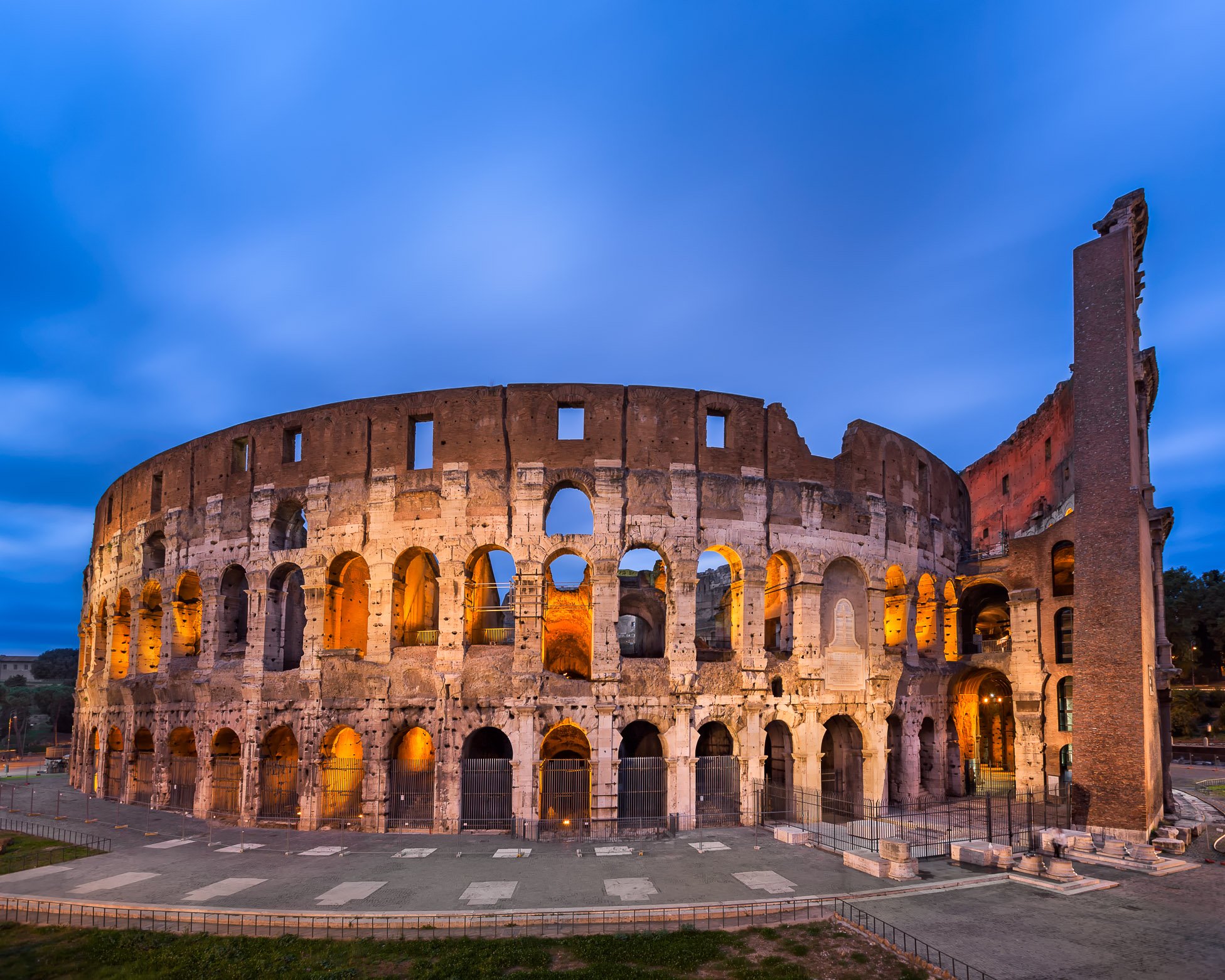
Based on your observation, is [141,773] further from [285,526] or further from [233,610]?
[285,526]

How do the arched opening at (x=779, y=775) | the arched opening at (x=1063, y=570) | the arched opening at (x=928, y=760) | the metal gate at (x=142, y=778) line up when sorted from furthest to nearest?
the arched opening at (x=1063, y=570) < the metal gate at (x=142, y=778) < the arched opening at (x=928, y=760) < the arched opening at (x=779, y=775)

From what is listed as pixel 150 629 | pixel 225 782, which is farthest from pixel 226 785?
pixel 150 629

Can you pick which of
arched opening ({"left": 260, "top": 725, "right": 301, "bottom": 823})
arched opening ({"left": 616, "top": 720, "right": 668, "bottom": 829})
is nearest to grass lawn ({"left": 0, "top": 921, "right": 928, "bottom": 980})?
arched opening ({"left": 616, "top": 720, "right": 668, "bottom": 829})

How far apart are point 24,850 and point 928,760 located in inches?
1068

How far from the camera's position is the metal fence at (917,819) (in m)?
19.2

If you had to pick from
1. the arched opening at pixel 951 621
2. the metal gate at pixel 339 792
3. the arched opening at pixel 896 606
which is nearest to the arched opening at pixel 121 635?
the metal gate at pixel 339 792

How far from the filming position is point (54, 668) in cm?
8081

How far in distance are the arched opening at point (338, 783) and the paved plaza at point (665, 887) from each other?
1.47m

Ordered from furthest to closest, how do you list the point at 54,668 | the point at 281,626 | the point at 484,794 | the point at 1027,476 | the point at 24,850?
the point at 54,668 < the point at 1027,476 < the point at 281,626 < the point at 484,794 < the point at 24,850

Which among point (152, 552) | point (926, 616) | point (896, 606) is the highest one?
point (152, 552)

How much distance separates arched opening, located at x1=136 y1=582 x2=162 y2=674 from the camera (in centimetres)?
2927

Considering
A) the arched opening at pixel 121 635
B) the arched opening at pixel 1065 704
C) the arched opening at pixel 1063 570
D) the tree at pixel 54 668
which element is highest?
the arched opening at pixel 1063 570

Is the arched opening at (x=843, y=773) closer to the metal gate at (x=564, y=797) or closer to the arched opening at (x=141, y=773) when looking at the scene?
the metal gate at (x=564, y=797)

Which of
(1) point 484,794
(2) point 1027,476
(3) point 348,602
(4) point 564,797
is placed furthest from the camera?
(2) point 1027,476
